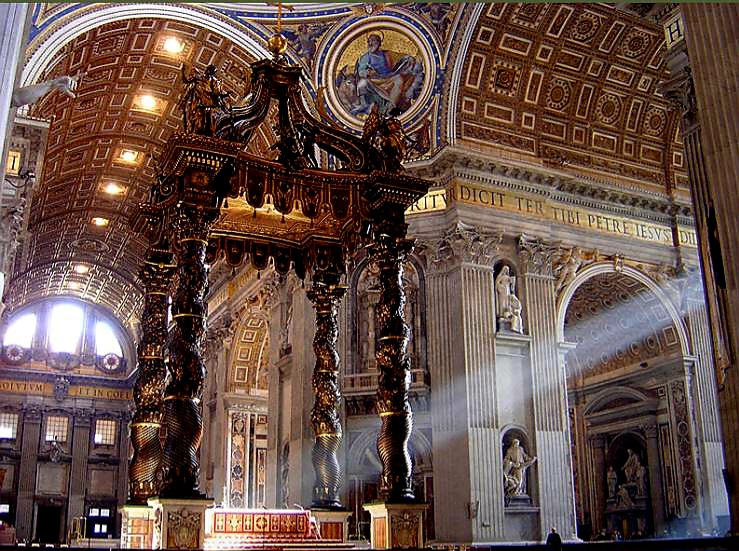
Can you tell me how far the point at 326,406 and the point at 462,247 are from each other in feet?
17.9

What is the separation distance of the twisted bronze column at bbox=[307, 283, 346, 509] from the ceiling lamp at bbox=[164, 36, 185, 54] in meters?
7.38

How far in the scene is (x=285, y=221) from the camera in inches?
388

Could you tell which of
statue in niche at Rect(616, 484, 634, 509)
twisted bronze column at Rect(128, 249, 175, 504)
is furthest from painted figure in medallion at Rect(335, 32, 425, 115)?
statue in niche at Rect(616, 484, 634, 509)

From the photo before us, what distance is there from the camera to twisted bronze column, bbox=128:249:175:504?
9.40 m

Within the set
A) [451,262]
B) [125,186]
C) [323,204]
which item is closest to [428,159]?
[451,262]

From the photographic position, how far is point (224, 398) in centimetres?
2086

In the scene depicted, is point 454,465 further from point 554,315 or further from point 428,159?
point 428,159

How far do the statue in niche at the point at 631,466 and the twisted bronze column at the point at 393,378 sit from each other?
10.8 meters

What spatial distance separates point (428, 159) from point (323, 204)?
670 centimetres

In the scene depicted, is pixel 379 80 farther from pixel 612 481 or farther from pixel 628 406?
pixel 612 481

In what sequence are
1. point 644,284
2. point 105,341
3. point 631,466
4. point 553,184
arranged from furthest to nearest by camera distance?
point 105,341 → point 631,466 → point 644,284 → point 553,184

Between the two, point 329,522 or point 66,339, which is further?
point 66,339

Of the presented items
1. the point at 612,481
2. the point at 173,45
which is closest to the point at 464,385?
the point at 612,481

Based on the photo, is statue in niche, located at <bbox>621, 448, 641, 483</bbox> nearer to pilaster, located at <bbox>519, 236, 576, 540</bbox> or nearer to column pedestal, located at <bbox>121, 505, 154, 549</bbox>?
pilaster, located at <bbox>519, 236, 576, 540</bbox>
